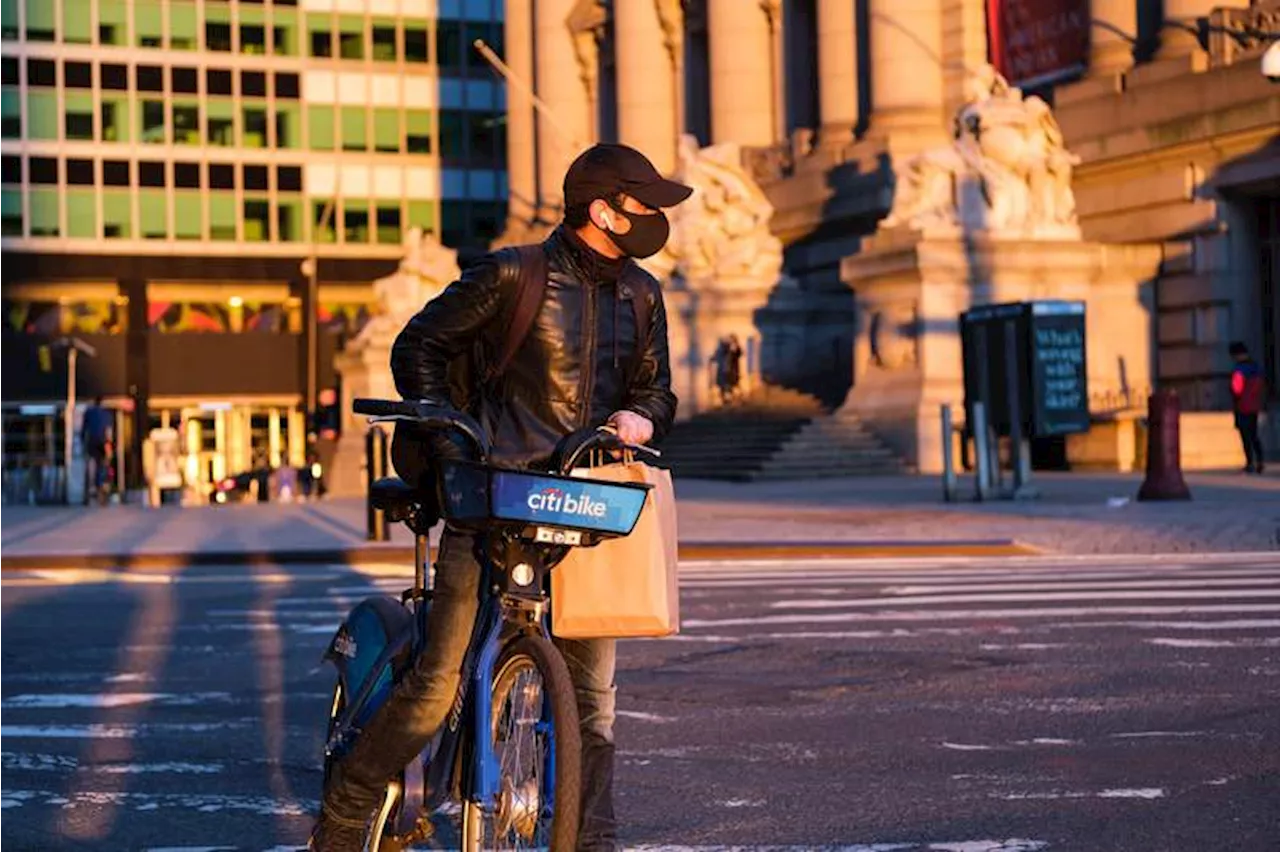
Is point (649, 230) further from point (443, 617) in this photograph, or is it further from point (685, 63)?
point (685, 63)

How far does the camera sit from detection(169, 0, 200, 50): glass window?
281 ft

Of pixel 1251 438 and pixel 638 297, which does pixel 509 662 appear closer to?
pixel 638 297

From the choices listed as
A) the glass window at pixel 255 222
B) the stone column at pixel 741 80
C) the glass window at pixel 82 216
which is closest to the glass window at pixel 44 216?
the glass window at pixel 82 216

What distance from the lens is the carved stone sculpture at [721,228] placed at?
4591 centimetres

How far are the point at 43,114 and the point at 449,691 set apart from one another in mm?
81516

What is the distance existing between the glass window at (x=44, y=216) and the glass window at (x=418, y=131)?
1305 centimetres

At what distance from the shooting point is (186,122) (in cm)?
8562

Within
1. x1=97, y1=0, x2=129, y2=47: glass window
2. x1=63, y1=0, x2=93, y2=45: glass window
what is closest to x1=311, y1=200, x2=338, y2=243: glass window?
x1=97, y1=0, x2=129, y2=47: glass window

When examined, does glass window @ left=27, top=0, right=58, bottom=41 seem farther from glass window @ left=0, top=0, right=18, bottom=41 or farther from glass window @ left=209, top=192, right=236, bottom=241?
glass window @ left=209, top=192, right=236, bottom=241

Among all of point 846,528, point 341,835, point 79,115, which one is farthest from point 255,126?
point 341,835

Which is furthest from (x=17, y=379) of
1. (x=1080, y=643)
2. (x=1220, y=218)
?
(x=1080, y=643)

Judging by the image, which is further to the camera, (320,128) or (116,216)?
(320,128)

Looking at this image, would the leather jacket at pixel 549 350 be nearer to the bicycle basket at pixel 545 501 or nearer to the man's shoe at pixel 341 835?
the bicycle basket at pixel 545 501

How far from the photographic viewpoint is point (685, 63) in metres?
65.3
